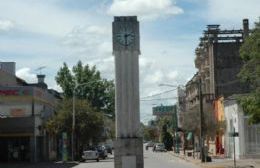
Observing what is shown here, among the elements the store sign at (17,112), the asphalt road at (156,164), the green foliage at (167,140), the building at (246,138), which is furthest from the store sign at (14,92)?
the green foliage at (167,140)

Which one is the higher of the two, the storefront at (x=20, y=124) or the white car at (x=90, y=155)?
the storefront at (x=20, y=124)

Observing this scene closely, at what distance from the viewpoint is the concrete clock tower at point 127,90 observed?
23922 mm

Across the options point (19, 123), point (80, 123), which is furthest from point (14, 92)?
point (80, 123)

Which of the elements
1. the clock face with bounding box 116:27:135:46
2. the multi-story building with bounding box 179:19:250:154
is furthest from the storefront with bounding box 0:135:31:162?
the clock face with bounding box 116:27:135:46

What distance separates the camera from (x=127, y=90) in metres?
23.9

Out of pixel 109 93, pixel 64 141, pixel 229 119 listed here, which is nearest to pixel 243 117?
pixel 229 119

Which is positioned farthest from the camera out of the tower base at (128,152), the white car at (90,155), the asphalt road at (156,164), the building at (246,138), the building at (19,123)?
the white car at (90,155)

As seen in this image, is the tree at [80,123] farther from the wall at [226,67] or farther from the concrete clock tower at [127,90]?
the concrete clock tower at [127,90]

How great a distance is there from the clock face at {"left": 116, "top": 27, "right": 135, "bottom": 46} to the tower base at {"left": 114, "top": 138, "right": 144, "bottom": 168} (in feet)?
11.1

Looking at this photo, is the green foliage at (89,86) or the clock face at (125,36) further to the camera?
the green foliage at (89,86)

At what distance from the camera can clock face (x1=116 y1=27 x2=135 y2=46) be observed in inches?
943

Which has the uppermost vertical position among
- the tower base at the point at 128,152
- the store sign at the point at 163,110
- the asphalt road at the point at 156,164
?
the store sign at the point at 163,110

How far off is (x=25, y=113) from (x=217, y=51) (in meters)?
34.8

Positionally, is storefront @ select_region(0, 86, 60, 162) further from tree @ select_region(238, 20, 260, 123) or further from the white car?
tree @ select_region(238, 20, 260, 123)
